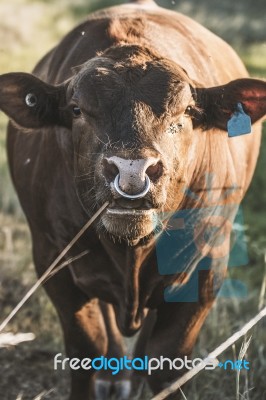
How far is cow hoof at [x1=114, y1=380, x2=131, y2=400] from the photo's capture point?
6139mm

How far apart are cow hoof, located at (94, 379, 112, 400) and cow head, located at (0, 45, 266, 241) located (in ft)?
6.17

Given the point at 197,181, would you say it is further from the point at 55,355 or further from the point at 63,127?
the point at 55,355

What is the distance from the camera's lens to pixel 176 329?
5.39 m

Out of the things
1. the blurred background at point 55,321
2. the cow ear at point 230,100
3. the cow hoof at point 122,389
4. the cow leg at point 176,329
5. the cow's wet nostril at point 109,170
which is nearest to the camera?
the cow's wet nostril at point 109,170

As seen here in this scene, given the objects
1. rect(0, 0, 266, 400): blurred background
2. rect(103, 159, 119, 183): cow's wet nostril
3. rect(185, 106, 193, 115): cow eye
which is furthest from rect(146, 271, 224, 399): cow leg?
rect(103, 159, 119, 183): cow's wet nostril

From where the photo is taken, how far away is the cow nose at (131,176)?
397 centimetres

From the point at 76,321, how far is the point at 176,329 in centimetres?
60

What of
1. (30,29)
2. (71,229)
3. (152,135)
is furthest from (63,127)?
(30,29)

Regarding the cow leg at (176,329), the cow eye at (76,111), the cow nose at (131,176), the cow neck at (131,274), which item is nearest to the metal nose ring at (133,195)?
the cow nose at (131,176)

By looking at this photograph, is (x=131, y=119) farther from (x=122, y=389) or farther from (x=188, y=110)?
(x=122, y=389)

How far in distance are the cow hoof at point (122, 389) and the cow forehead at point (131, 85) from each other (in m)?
2.33

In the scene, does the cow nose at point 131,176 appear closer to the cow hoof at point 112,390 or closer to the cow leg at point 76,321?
the cow leg at point 76,321

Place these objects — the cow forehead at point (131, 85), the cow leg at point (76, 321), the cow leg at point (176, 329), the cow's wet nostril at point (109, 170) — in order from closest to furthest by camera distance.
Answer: the cow's wet nostril at point (109, 170), the cow forehead at point (131, 85), the cow leg at point (176, 329), the cow leg at point (76, 321)

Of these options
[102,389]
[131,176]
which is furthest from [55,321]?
[131,176]
